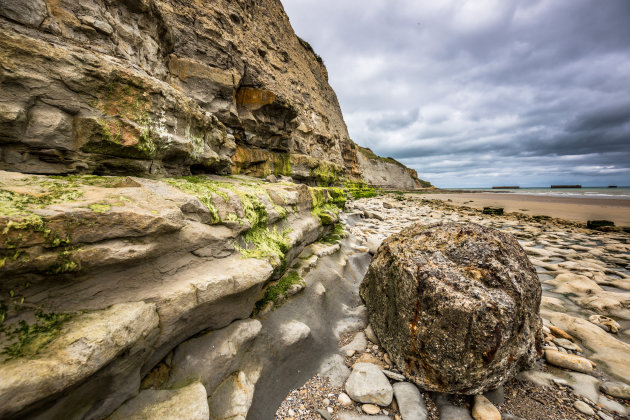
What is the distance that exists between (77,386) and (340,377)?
8.96 ft

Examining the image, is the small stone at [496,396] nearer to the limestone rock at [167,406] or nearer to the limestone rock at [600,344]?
the limestone rock at [600,344]

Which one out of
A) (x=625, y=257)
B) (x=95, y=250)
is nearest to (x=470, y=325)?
(x=95, y=250)

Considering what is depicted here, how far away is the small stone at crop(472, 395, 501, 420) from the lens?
100 inches

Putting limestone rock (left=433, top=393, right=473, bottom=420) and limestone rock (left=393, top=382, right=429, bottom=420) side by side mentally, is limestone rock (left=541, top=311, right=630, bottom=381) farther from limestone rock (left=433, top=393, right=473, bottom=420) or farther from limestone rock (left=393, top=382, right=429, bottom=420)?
limestone rock (left=393, top=382, right=429, bottom=420)

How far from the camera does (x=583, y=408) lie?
104 inches

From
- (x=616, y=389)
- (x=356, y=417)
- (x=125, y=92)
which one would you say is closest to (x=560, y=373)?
(x=616, y=389)

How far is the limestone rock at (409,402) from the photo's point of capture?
2.63m

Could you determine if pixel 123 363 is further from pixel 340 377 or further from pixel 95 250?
pixel 340 377

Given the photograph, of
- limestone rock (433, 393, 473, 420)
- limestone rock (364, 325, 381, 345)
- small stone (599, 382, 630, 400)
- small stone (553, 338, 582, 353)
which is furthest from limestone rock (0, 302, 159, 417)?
small stone (553, 338, 582, 353)

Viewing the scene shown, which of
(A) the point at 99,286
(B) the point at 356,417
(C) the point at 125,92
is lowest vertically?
(B) the point at 356,417

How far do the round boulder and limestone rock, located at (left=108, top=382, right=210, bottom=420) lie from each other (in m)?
2.46

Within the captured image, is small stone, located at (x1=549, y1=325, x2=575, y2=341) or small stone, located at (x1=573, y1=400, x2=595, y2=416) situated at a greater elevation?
small stone, located at (x1=549, y1=325, x2=575, y2=341)

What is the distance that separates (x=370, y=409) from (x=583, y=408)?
240cm

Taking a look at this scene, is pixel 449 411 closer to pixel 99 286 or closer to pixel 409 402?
pixel 409 402
